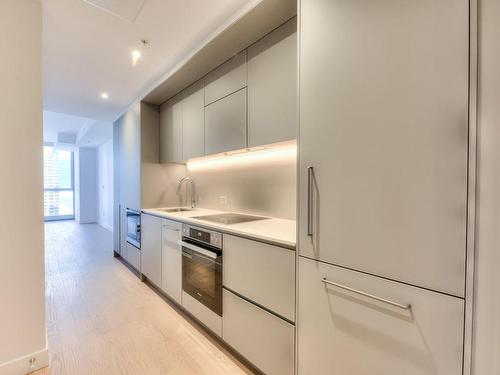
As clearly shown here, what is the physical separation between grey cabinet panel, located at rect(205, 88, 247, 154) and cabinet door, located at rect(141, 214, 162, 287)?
1.16 meters

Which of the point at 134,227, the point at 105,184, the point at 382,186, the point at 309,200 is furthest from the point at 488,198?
the point at 105,184

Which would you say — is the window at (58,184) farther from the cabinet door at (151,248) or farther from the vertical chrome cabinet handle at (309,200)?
the vertical chrome cabinet handle at (309,200)

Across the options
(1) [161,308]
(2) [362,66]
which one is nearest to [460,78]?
(2) [362,66]

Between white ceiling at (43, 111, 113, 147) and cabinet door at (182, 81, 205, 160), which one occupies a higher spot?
white ceiling at (43, 111, 113, 147)

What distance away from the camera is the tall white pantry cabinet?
2.52 feet

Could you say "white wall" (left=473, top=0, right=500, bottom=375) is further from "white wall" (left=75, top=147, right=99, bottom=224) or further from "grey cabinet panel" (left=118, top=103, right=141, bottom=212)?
"white wall" (left=75, top=147, right=99, bottom=224)

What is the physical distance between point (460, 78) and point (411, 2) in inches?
13.7

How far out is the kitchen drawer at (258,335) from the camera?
131 centimetres

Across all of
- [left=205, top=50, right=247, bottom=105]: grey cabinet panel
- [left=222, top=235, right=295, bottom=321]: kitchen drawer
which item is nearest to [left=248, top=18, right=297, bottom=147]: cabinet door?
[left=205, top=50, right=247, bottom=105]: grey cabinet panel

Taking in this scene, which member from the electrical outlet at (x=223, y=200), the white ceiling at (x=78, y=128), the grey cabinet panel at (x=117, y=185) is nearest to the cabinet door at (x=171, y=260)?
the electrical outlet at (x=223, y=200)

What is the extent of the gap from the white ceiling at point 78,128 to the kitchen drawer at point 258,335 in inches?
184

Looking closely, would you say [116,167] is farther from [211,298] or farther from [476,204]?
[476,204]

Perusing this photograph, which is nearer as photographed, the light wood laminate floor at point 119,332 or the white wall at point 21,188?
the white wall at point 21,188

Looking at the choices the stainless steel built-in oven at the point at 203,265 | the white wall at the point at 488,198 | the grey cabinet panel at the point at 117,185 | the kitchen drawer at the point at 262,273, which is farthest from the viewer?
the grey cabinet panel at the point at 117,185
